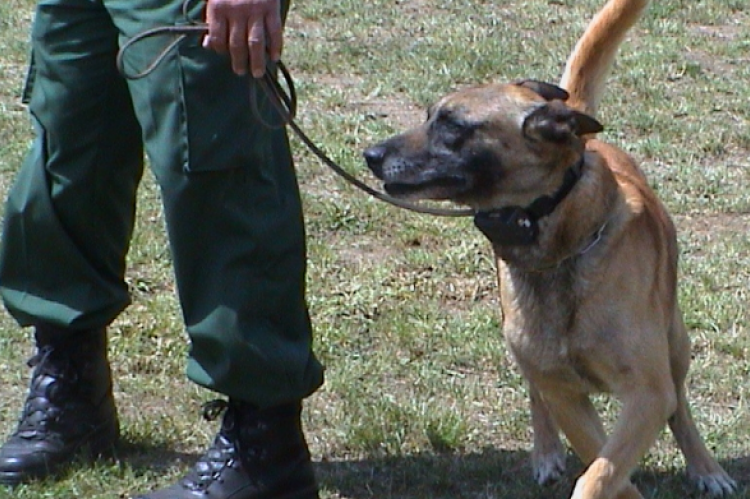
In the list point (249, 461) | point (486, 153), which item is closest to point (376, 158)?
point (486, 153)

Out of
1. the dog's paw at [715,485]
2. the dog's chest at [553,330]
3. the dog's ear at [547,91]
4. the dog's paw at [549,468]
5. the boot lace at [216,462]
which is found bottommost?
the dog's paw at [549,468]

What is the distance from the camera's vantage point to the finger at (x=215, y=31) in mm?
2818

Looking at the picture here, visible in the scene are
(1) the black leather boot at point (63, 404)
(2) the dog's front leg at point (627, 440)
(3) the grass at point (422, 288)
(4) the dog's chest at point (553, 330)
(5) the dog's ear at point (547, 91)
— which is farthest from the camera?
(3) the grass at point (422, 288)

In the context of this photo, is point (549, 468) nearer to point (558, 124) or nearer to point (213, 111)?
point (558, 124)

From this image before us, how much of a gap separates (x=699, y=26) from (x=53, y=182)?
577 centimetres

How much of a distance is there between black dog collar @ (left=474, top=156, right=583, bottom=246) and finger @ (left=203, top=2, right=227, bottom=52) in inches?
30.9

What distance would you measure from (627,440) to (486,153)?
738 millimetres

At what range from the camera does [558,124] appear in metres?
3.18

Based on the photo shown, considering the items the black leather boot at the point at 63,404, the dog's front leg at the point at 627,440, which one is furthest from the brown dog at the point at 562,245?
the black leather boot at the point at 63,404

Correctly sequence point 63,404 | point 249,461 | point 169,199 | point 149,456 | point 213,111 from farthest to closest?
1. point 149,456
2. point 63,404
3. point 249,461
4. point 169,199
5. point 213,111

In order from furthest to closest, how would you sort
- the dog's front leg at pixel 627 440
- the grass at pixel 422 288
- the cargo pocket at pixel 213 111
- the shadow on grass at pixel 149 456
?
the grass at pixel 422 288
the shadow on grass at pixel 149 456
the dog's front leg at pixel 627 440
the cargo pocket at pixel 213 111

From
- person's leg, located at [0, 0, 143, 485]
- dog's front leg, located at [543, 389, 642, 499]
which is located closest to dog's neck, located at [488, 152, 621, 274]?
dog's front leg, located at [543, 389, 642, 499]

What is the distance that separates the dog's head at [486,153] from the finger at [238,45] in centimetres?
54

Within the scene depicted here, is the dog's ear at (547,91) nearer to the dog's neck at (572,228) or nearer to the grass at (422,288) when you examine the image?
the dog's neck at (572,228)
